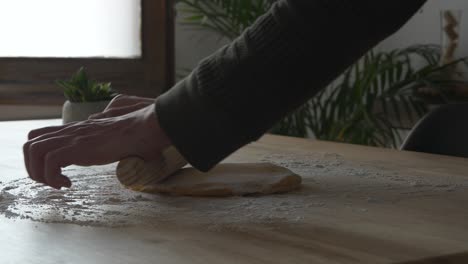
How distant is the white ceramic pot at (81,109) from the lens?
1.83 metres

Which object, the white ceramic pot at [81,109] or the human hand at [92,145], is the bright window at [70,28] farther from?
the human hand at [92,145]

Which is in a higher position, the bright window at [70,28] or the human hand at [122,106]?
the bright window at [70,28]

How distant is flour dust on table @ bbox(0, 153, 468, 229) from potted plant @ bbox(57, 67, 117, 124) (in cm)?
54

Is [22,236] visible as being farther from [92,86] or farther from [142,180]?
[92,86]

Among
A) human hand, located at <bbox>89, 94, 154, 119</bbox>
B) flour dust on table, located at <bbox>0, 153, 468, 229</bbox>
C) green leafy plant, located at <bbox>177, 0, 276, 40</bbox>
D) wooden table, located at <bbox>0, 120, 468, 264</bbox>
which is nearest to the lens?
wooden table, located at <bbox>0, 120, 468, 264</bbox>

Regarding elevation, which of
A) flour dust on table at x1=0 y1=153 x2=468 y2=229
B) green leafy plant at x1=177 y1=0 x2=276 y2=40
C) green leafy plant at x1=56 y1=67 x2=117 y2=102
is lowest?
flour dust on table at x1=0 y1=153 x2=468 y2=229

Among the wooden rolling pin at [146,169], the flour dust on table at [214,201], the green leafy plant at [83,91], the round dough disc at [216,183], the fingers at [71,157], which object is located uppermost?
the green leafy plant at [83,91]

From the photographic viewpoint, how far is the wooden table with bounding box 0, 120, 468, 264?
2.45 ft

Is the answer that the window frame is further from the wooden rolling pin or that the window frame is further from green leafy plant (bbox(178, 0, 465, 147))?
the wooden rolling pin

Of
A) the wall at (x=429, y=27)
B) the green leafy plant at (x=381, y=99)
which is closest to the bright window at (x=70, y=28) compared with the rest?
the green leafy plant at (x=381, y=99)

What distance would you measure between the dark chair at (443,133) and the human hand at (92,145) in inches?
35.2

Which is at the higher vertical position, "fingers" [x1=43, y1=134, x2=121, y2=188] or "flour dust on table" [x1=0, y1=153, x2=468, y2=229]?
"fingers" [x1=43, y1=134, x2=121, y2=188]

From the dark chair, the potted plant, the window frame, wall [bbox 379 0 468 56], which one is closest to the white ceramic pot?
the potted plant

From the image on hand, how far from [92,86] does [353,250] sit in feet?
3.91
